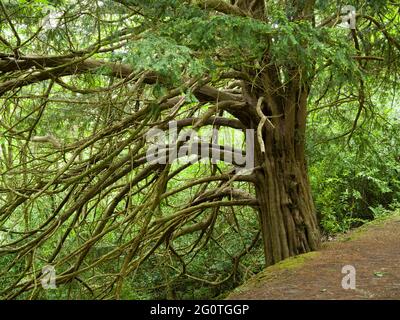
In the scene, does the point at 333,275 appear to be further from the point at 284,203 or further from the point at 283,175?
the point at 283,175

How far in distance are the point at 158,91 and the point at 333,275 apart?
2657 millimetres

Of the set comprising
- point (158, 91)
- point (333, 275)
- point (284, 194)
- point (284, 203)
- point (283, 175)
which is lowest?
point (333, 275)

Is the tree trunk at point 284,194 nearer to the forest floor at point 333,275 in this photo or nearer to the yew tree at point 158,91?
the yew tree at point 158,91

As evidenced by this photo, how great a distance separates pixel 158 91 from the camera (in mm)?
4102

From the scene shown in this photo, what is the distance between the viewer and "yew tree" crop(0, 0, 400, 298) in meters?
4.29

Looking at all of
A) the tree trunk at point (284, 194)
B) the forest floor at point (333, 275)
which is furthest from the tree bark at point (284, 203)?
the forest floor at point (333, 275)

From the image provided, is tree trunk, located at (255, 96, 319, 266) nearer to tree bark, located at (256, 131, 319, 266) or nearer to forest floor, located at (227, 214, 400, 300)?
tree bark, located at (256, 131, 319, 266)

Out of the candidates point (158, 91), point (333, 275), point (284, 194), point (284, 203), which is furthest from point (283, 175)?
point (158, 91)

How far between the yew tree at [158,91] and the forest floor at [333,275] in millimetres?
749

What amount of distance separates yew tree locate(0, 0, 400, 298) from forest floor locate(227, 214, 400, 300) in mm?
749

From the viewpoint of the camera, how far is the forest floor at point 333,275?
4.54 m

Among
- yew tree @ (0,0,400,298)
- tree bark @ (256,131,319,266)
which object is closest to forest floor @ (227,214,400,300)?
tree bark @ (256,131,319,266)

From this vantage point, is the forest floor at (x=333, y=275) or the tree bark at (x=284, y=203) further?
the tree bark at (x=284, y=203)
